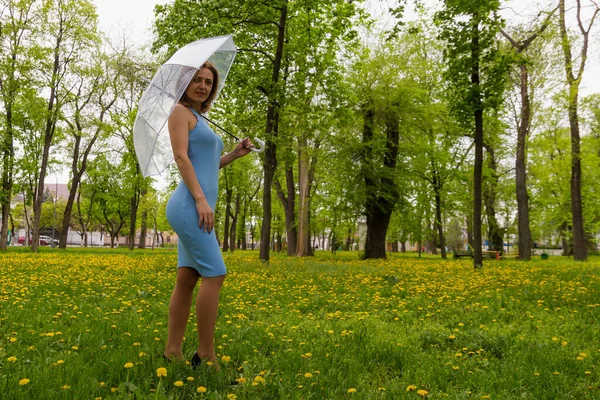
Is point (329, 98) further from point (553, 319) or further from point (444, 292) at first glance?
point (553, 319)

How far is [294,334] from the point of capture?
4.87m

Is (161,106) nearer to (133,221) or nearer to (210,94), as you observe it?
(210,94)

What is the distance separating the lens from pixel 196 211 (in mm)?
3139

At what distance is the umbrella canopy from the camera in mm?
3352

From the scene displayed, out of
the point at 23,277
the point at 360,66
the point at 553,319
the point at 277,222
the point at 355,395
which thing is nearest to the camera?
the point at 355,395

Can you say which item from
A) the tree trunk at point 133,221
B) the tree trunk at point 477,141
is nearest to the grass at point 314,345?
the tree trunk at point 477,141

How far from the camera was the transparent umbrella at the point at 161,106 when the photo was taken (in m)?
3.35

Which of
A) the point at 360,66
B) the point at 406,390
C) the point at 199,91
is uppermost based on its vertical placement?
the point at 360,66

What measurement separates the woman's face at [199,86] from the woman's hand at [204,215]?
907 millimetres

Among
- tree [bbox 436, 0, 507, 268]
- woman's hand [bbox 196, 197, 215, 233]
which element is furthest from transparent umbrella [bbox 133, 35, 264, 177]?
tree [bbox 436, 0, 507, 268]

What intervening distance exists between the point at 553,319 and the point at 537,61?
22840 mm

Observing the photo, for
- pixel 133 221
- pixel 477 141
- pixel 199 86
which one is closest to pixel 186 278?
pixel 199 86

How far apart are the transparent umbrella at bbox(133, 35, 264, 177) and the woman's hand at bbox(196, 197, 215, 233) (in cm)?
62

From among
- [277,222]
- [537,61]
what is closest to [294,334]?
[537,61]
